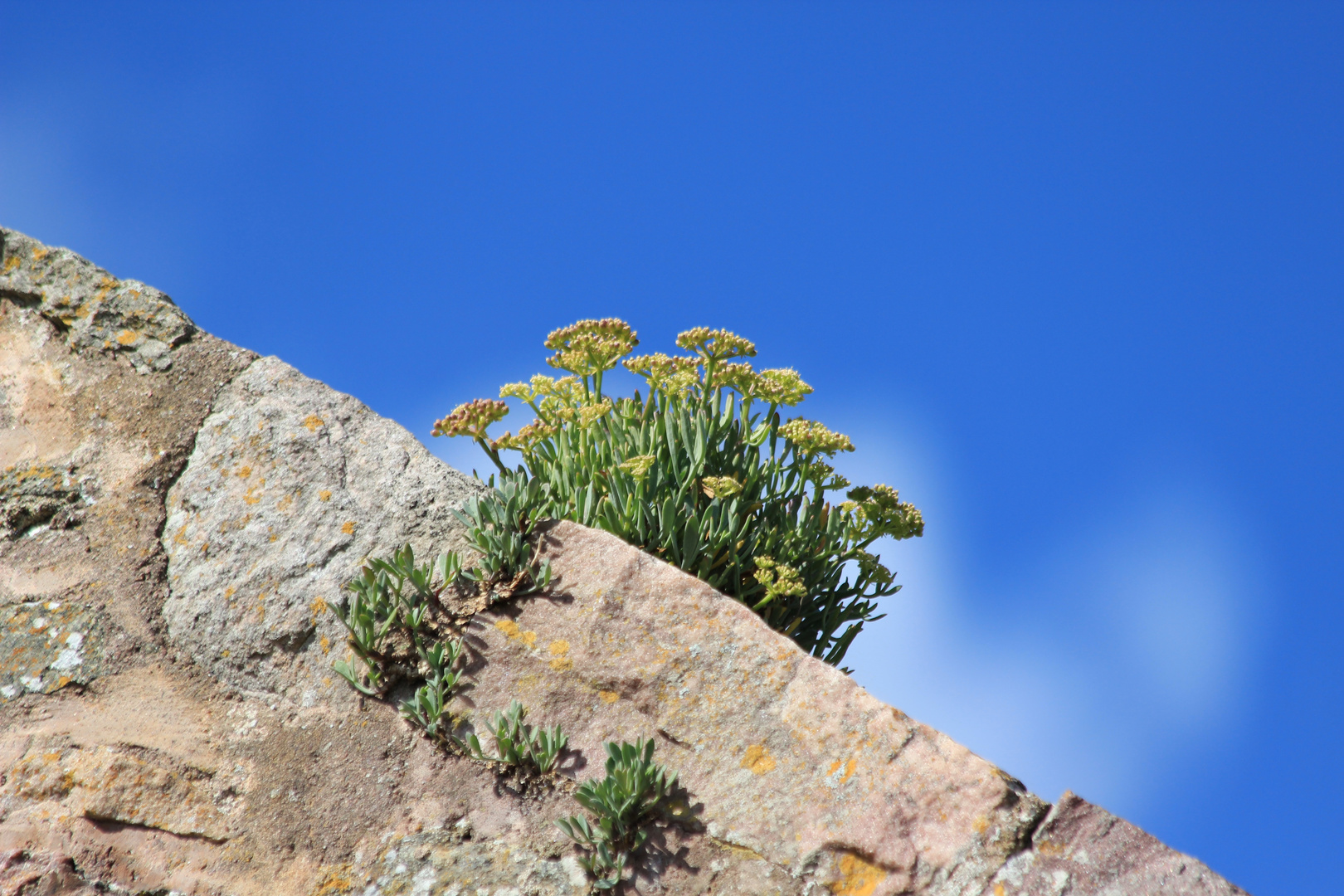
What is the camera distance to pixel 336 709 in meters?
4.36

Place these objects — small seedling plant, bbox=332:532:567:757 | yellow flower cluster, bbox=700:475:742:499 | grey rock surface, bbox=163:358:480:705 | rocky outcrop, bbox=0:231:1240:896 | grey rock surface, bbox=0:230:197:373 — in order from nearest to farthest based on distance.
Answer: rocky outcrop, bbox=0:231:1240:896
small seedling plant, bbox=332:532:567:757
grey rock surface, bbox=163:358:480:705
yellow flower cluster, bbox=700:475:742:499
grey rock surface, bbox=0:230:197:373

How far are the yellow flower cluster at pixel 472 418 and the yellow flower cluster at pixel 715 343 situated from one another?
1054 millimetres

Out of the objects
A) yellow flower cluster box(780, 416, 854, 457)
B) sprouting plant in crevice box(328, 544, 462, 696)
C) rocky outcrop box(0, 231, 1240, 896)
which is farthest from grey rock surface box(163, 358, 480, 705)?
yellow flower cluster box(780, 416, 854, 457)

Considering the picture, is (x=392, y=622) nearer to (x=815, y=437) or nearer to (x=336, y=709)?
(x=336, y=709)

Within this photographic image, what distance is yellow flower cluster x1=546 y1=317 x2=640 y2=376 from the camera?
5.16m

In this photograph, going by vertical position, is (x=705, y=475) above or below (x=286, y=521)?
above

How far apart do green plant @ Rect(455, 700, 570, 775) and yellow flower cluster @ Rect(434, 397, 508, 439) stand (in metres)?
1.46

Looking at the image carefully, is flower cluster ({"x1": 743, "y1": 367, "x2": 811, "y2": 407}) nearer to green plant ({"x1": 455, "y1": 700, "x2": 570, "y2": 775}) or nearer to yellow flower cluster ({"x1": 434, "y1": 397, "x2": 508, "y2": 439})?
yellow flower cluster ({"x1": 434, "y1": 397, "x2": 508, "y2": 439})

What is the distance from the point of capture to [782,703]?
13.5 feet

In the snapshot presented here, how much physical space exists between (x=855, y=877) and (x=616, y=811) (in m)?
0.97

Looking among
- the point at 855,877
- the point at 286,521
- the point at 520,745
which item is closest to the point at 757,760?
the point at 855,877

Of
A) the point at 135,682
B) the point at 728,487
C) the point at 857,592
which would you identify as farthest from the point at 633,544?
the point at 135,682

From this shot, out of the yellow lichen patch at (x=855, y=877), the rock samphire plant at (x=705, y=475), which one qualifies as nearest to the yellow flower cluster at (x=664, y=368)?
the rock samphire plant at (x=705, y=475)

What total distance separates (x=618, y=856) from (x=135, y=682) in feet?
8.10
